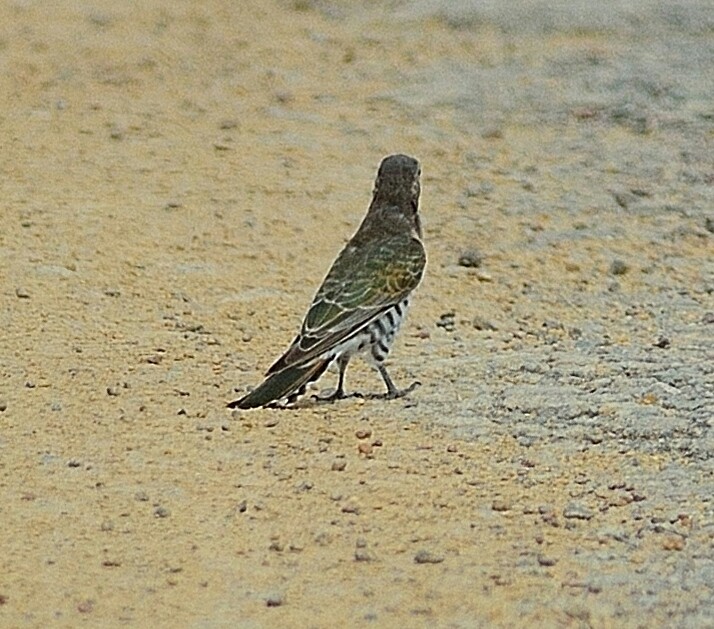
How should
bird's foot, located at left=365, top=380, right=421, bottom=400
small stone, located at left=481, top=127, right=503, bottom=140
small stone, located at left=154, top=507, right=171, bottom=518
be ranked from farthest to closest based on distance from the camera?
small stone, located at left=481, top=127, right=503, bottom=140, bird's foot, located at left=365, top=380, right=421, bottom=400, small stone, located at left=154, top=507, right=171, bottom=518

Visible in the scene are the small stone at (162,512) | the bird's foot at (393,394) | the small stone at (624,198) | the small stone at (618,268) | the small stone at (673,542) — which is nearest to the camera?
the small stone at (673,542)

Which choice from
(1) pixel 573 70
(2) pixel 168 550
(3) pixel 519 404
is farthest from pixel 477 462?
(1) pixel 573 70

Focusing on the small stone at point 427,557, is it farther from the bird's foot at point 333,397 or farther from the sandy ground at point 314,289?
the bird's foot at point 333,397

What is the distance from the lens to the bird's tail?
7977mm

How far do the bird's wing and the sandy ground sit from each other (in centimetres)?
A: 31

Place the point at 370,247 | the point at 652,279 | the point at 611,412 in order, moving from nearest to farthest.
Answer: the point at 611,412 < the point at 370,247 < the point at 652,279

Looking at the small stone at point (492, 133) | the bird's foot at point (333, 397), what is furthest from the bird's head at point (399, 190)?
the small stone at point (492, 133)

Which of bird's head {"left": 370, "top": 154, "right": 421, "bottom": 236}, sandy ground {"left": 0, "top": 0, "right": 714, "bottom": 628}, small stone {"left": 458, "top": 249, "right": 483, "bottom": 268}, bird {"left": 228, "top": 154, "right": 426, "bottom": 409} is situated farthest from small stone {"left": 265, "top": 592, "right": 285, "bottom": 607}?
small stone {"left": 458, "top": 249, "right": 483, "bottom": 268}

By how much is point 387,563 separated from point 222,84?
27.8 feet

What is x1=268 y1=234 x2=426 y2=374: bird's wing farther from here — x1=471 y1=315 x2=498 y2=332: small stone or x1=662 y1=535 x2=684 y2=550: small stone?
x1=662 y1=535 x2=684 y2=550: small stone

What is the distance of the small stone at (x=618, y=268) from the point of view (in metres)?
10.5

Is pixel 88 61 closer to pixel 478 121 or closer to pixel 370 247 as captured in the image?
pixel 478 121

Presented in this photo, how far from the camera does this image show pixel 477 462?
7.36 m

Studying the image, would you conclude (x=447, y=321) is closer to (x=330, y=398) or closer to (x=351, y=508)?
(x=330, y=398)
